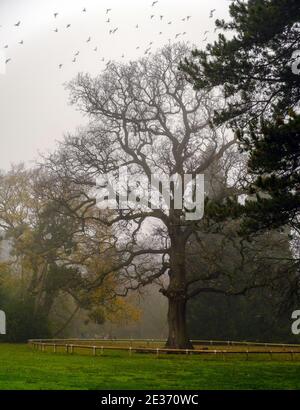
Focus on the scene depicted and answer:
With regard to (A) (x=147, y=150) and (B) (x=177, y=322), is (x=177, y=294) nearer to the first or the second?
(B) (x=177, y=322)

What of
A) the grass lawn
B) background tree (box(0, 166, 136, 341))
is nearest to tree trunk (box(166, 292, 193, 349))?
background tree (box(0, 166, 136, 341))

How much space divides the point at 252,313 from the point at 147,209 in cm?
1410

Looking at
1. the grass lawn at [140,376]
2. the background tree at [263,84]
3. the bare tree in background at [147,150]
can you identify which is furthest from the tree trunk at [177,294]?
the background tree at [263,84]

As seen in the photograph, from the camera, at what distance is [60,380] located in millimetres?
14617

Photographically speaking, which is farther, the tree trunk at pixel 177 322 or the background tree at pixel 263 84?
the tree trunk at pixel 177 322

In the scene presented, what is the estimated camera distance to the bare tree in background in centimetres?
2852

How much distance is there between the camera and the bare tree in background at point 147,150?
93.6 feet

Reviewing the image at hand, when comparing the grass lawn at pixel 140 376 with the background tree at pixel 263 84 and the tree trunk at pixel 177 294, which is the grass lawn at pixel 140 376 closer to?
the background tree at pixel 263 84

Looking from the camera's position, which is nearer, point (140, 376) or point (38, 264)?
point (140, 376)

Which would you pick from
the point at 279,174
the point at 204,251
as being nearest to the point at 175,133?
the point at 204,251

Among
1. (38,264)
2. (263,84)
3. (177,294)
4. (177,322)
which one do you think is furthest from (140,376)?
(38,264)

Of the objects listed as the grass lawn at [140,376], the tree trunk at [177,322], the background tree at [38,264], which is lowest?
the grass lawn at [140,376]

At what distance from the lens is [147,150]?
3050 centimetres

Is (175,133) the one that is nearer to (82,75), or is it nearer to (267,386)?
(82,75)
